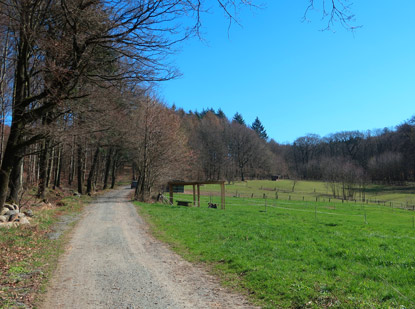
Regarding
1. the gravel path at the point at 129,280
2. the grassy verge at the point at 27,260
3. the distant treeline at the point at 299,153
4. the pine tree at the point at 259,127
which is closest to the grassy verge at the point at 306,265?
the gravel path at the point at 129,280

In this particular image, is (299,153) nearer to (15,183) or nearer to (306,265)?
(15,183)

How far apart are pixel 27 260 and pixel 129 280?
3.06 meters

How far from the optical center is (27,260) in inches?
290

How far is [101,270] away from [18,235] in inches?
176

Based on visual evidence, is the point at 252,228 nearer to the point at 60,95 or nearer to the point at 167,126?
the point at 60,95

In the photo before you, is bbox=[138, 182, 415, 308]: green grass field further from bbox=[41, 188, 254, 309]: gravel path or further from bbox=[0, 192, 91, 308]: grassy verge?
bbox=[0, 192, 91, 308]: grassy verge

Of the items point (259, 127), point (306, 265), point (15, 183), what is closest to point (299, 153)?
point (259, 127)

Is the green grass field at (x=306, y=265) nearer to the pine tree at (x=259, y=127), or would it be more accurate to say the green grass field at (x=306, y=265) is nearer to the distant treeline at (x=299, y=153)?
the distant treeline at (x=299, y=153)

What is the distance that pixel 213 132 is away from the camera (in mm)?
81375

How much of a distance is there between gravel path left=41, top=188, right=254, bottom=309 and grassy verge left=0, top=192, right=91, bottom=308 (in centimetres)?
29

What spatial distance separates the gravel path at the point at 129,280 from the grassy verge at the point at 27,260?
11.6 inches

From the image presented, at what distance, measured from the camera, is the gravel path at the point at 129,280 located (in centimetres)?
507

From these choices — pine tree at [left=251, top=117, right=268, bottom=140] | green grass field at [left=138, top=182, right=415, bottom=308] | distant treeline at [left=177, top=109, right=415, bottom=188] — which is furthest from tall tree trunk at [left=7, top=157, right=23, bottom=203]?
pine tree at [left=251, top=117, right=268, bottom=140]

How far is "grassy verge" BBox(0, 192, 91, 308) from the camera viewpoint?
17.2ft
